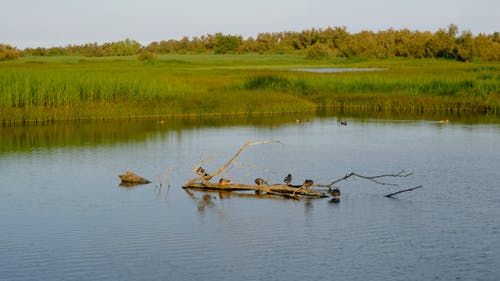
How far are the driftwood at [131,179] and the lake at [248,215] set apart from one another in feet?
1.09

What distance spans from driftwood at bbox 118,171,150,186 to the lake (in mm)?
331

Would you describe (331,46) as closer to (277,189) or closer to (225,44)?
(225,44)

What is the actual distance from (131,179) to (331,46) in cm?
6342

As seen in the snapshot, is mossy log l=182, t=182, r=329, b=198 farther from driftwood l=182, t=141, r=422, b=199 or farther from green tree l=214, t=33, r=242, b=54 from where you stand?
green tree l=214, t=33, r=242, b=54

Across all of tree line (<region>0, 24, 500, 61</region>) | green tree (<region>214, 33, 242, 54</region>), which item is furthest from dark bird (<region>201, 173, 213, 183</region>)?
green tree (<region>214, 33, 242, 54</region>)

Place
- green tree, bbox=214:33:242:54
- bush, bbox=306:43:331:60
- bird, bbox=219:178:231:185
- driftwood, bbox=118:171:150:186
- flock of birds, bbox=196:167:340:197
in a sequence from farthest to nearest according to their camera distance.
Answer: green tree, bbox=214:33:242:54
bush, bbox=306:43:331:60
driftwood, bbox=118:171:150:186
bird, bbox=219:178:231:185
flock of birds, bbox=196:167:340:197

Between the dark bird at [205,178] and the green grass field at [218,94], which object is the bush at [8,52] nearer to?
the green grass field at [218,94]

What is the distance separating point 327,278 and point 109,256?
10.5ft

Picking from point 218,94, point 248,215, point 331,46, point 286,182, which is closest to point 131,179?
point 286,182

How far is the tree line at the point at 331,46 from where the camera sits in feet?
198

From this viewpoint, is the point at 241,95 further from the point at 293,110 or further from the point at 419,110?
the point at 419,110

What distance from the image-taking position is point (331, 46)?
78875 millimetres

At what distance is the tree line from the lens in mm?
60406

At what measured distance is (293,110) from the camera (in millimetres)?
35406
